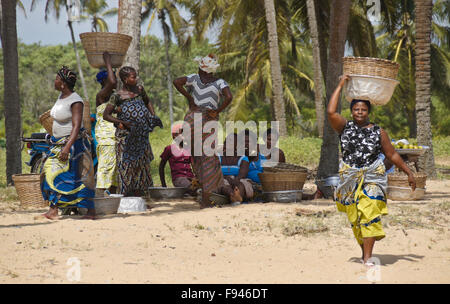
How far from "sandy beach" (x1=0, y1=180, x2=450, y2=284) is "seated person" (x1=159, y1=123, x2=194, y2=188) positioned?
1.29 m

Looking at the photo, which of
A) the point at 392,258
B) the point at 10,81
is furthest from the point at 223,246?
the point at 10,81

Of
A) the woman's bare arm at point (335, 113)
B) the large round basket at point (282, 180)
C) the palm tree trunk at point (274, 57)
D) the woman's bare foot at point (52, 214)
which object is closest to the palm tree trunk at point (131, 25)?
the large round basket at point (282, 180)

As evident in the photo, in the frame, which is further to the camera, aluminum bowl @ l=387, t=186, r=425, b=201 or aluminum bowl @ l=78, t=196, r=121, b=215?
aluminum bowl @ l=387, t=186, r=425, b=201

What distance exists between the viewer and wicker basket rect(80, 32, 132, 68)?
293 inches

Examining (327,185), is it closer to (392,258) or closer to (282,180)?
(282,180)

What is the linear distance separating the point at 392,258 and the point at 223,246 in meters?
→ 1.59

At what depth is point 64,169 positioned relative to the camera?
6.64 m

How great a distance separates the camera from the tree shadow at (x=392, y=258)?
195 inches

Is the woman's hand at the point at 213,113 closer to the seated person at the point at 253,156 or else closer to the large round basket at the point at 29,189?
the seated person at the point at 253,156

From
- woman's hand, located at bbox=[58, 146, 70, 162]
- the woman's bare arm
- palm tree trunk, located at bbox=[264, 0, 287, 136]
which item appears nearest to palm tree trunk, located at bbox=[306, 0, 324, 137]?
palm tree trunk, located at bbox=[264, 0, 287, 136]

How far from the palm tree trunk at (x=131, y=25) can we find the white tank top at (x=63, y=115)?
229cm

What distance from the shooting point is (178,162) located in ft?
29.7

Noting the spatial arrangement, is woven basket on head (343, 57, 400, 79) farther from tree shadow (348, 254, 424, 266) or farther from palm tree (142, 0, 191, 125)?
palm tree (142, 0, 191, 125)
